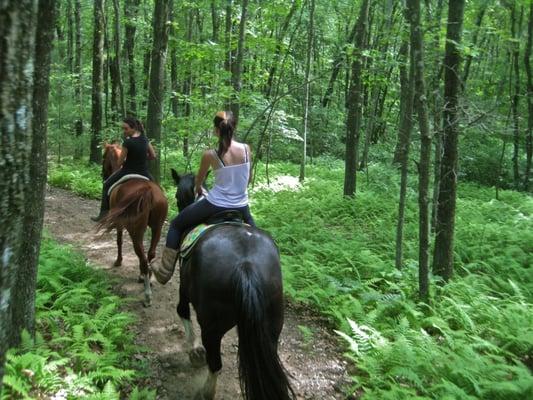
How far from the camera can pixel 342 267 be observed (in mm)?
8531

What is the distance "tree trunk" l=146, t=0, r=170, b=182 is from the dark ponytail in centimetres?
806

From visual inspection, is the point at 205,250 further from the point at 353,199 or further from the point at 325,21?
the point at 325,21

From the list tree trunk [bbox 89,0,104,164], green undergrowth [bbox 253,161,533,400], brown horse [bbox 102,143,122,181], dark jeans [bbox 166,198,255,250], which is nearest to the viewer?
green undergrowth [bbox 253,161,533,400]

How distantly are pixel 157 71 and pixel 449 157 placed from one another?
884 cm

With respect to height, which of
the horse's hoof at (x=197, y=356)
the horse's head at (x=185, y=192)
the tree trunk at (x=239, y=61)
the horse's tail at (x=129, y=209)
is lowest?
the horse's hoof at (x=197, y=356)

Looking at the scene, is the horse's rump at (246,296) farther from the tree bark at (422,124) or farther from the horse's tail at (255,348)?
the tree bark at (422,124)

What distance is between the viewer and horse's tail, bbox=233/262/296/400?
3.86 m

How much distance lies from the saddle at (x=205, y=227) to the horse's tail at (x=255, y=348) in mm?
1230

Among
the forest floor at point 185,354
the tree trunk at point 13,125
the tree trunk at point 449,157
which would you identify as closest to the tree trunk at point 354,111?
the tree trunk at point 449,157

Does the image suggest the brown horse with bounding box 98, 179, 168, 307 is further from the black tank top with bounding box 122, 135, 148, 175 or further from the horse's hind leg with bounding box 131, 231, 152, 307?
the black tank top with bounding box 122, 135, 148, 175

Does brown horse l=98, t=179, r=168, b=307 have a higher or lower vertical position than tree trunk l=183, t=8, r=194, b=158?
lower

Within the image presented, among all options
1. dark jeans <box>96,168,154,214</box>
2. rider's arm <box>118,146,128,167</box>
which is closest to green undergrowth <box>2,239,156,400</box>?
dark jeans <box>96,168,154,214</box>

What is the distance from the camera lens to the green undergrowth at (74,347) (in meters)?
4.02

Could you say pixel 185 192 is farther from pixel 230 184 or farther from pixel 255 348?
pixel 255 348
